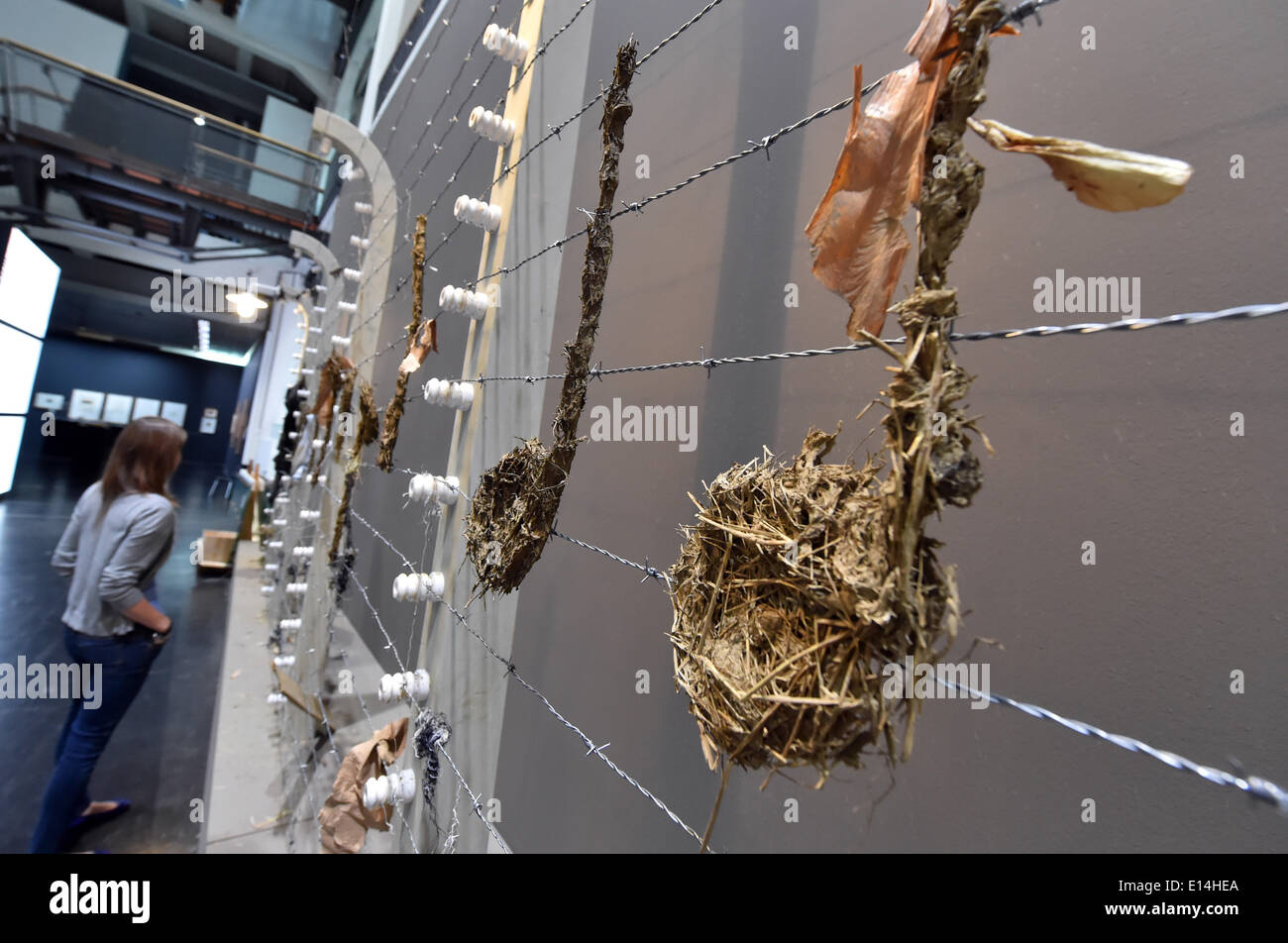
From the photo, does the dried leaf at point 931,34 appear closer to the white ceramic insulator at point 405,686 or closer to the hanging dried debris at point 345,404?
the white ceramic insulator at point 405,686

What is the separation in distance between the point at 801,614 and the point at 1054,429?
0.34 metres

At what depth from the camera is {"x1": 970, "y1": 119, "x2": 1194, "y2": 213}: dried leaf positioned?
0.26 metres

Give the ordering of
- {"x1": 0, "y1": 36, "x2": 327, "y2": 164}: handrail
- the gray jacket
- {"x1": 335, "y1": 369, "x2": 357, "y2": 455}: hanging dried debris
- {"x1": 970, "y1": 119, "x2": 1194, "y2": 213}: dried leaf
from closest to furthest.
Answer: {"x1": 970, "y1": 119, "x2": 1194, "y2": 213}: dried leaf, the gray jacket, {"x1": 335, "y1": 369, "x2": 357, "y2": 455}: hanging dried debris, {"x1": 0, "y1": 36, "x2": 327, "y2": 164}: handrail

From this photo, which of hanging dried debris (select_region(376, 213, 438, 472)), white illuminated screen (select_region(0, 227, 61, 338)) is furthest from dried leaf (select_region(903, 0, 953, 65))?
white illuminated screen (select_region(0, 227, 61, 338))

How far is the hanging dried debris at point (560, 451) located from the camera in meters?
0.63

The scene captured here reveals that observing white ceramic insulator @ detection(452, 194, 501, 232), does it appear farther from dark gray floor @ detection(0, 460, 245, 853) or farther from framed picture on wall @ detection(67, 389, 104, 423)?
framed picture on wall @ detection(67, 389, 104, 423)

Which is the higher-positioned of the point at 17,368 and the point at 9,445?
the point at 17,368

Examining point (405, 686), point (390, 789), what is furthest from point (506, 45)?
point (390, 789)

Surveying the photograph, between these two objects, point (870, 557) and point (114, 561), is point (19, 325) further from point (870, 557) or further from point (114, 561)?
point (870, 557)

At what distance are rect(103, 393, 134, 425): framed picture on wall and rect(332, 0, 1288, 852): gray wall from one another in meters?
10.6

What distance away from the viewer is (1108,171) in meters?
0.27

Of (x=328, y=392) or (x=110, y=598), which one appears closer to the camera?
(x=110, y=598)

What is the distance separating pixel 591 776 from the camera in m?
0.95
